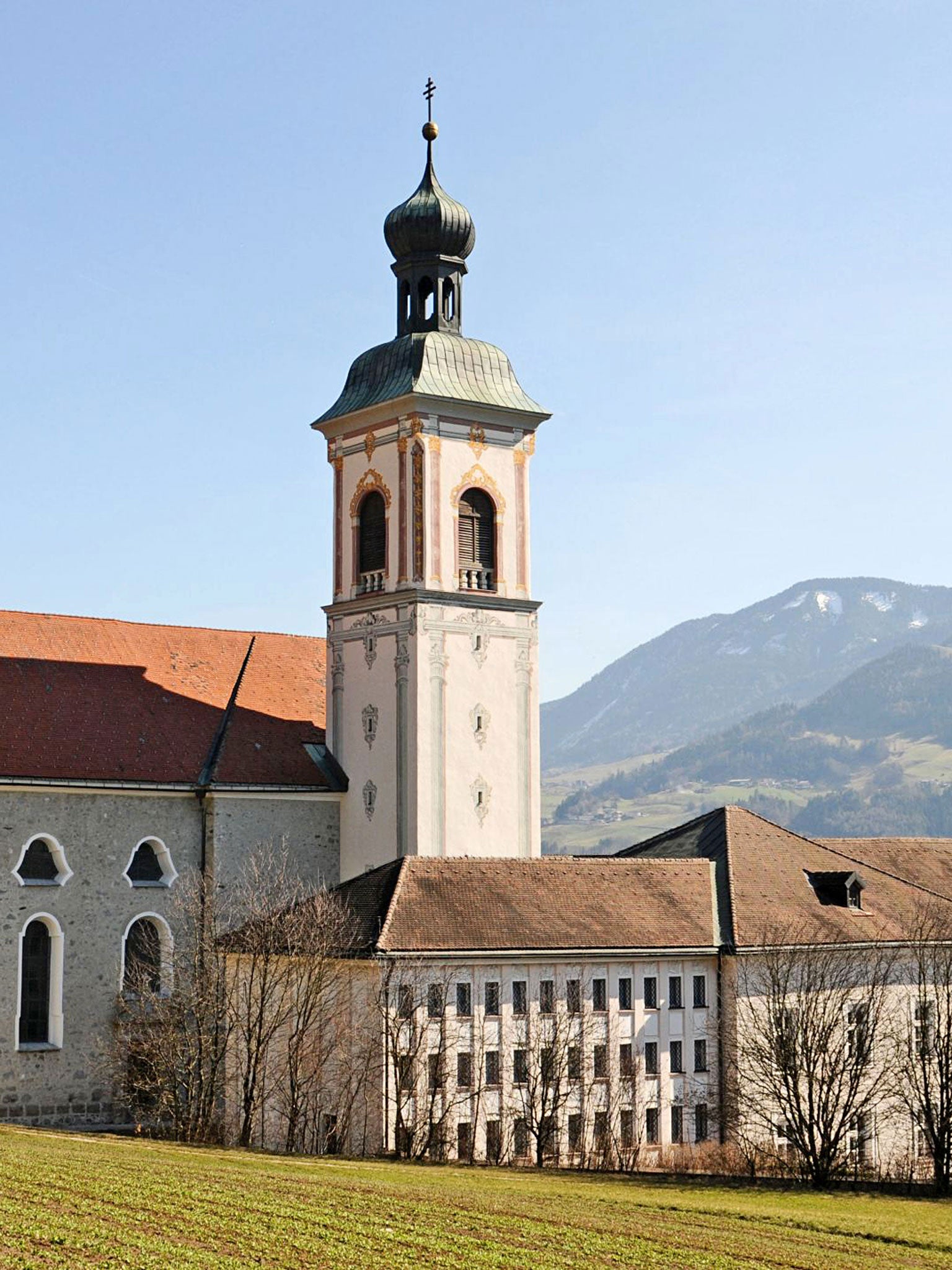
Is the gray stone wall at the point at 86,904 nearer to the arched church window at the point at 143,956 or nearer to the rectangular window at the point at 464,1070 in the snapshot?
the arched church window at the point at 143,956

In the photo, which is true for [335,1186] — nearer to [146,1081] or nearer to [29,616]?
[146,1081]

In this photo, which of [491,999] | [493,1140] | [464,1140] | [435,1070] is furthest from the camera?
[491,999]

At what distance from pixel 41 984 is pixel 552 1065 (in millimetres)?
15055

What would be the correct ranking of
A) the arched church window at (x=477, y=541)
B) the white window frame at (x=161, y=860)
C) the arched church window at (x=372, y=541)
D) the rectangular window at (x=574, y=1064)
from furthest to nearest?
the arched church window at (x=372, y=541) < the arched church window at (x=477, y=541) < the white window frame at (x=161, y=860) < the rectangular window at (x=574, y=1064)

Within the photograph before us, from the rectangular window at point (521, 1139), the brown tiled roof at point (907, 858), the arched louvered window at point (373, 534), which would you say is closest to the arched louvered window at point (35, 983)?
the rectangular window at point (521, 1139)

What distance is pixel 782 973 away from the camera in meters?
57.5

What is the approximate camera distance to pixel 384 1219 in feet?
102

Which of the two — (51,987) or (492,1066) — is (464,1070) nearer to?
(492,1066)

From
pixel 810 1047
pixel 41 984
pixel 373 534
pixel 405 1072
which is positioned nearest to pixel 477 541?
pixel 373 534

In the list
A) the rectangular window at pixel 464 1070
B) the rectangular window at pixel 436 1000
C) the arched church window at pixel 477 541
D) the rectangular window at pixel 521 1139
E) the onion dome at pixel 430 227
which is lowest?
the rectangular window at pixel 521 1139

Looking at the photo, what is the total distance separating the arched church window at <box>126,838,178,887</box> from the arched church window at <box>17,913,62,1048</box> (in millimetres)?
3091

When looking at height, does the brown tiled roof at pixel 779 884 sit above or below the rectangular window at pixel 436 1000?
above

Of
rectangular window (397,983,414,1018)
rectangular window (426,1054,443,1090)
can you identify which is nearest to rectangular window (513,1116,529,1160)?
rectangular window (426,1054,443,1090)

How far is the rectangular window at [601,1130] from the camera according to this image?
173ft
